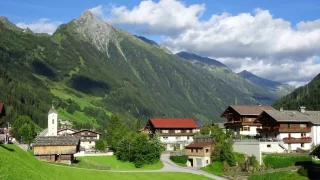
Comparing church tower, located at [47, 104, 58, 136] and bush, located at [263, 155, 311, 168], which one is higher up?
church tower, located at [47, 104, 58, 136]

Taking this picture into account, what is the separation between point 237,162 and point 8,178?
2263 inches

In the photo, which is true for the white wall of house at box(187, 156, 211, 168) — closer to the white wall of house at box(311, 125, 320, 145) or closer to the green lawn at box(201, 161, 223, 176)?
the green lawn at box(201, 161, 223, 176)

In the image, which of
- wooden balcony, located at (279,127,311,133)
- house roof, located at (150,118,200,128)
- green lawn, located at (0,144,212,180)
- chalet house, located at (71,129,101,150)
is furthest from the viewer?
chalet house, located at (71,129,101,150)

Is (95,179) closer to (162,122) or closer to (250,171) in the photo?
(250,171)

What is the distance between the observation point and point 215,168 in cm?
8506

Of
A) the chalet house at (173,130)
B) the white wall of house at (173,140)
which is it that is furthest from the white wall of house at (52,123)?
the white wall of house at (173,140)

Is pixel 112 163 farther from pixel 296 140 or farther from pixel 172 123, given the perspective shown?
pixel 296 140

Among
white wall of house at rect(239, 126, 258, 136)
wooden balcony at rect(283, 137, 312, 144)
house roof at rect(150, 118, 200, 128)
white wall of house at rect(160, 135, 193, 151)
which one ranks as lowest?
white wall of house at rect(160, 135, 193, 151)

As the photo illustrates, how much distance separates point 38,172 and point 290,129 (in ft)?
214

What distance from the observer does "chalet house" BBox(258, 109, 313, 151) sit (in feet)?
295

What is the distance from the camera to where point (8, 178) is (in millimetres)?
34219

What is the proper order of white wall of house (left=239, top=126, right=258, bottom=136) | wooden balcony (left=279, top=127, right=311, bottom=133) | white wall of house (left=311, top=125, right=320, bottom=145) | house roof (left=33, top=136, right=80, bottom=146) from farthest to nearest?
white wall of house (left=239, top=126, right=258, bottom=136), white wall of house (left=311, top=125, right=320, bottom=145), wooden balcony (left=279, top=127, right=311, bottom=133), house roof (left=33, top=136, right=80, bottom=146)

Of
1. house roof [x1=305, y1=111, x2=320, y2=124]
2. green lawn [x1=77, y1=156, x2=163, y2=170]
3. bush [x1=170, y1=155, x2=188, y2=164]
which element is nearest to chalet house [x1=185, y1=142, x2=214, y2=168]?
bush [x1=170, y1=155, x2=188, y2=164]

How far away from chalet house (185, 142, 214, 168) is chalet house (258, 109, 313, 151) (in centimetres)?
1546
